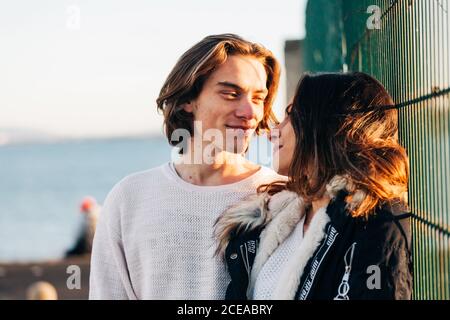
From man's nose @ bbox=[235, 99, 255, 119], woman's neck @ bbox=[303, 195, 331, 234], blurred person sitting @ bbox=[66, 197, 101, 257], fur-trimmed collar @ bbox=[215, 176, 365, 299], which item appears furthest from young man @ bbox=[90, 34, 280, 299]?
blurred person sitting @ bbox=[66, 197, 101, 257]

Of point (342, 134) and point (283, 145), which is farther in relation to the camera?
point (283, 145)

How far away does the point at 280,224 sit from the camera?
333 centimetres

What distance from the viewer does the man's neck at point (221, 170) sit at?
385cm

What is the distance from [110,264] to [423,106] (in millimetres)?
1432

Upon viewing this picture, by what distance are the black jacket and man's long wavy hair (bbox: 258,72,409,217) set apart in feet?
0.38

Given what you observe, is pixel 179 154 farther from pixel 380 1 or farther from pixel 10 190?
pixel 10 190

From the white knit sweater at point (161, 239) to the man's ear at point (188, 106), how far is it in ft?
0.91

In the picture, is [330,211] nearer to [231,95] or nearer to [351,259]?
[351,259]

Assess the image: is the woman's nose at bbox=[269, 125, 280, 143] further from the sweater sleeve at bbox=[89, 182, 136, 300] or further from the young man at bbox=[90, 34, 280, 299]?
the sweater sleeve at bbox=[89, 182, 136, 300]

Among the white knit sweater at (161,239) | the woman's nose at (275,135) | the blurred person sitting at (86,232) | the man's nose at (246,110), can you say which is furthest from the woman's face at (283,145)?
the blurred person sitting at (86,232)

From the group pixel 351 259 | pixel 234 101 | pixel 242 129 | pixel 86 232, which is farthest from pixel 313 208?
pixel 86 232

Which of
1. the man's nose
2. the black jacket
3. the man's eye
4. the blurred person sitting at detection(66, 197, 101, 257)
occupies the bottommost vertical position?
the blurred person sitting at detection(66, 197, 101, 257)

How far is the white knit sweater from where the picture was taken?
144 inches

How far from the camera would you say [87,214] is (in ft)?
50.6
